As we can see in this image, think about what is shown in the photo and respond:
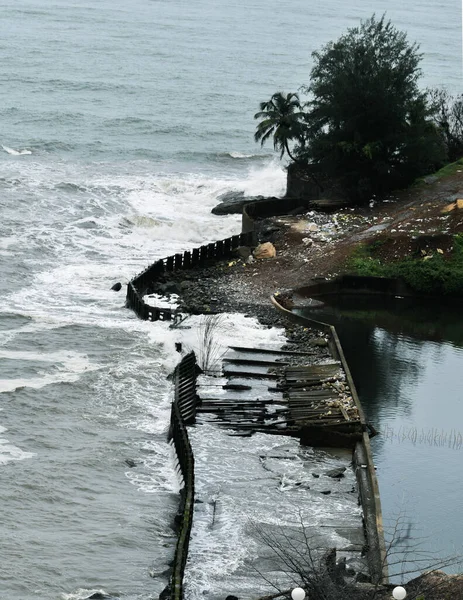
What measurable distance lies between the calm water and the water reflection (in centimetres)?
714

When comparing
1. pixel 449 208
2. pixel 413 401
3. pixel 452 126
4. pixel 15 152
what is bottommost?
pixel 413 401

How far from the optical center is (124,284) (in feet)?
191

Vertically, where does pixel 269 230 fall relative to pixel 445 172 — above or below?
below

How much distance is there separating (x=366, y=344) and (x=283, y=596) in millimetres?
27072

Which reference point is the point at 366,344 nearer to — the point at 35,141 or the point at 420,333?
the point at 420,333

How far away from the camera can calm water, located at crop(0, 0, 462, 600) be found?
32.8 m

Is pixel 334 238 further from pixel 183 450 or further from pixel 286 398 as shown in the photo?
pixel 183 450

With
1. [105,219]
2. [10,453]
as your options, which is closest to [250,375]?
[10,453]

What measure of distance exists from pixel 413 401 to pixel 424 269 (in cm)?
1514

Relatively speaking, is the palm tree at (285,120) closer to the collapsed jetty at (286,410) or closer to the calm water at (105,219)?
the calm water at (105,219)

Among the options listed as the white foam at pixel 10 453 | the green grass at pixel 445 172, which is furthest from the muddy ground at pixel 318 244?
the white foam at pixel 10 453

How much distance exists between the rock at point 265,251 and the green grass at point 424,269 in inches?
179

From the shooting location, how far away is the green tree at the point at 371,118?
221 feet

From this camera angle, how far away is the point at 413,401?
143 ft
